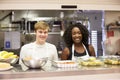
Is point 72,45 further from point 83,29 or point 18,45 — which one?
point 18,45

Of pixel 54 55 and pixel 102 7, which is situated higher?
pixel 102 7

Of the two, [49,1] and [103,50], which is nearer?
[49,1]

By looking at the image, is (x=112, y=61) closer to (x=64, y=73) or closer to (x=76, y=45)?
(x=64, y=73)

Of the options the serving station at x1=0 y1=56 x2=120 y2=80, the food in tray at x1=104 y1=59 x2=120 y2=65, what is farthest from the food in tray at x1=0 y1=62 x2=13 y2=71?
the food in tray at x1=104 y1=59 x2=120 y2=65

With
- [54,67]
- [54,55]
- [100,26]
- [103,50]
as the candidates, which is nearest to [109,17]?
[100,26]

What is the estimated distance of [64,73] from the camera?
1347 millimetres

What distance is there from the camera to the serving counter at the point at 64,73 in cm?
129

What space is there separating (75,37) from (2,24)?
1575 millimetres

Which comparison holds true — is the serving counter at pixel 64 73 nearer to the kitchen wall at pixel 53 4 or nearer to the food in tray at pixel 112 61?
the food in tray at pixel 112 61

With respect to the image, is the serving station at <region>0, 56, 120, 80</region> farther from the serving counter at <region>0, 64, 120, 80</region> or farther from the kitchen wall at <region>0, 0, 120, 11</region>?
the kitchen wall at <region>0, 0, 120, 11</region>

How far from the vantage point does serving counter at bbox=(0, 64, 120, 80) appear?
129cm

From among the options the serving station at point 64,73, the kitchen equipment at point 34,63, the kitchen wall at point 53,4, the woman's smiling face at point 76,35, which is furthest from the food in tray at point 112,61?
the kitchen wall at point 53,4

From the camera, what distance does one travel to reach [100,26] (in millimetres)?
3680

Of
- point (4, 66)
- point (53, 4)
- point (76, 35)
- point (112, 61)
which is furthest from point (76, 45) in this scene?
point (4, 66)
